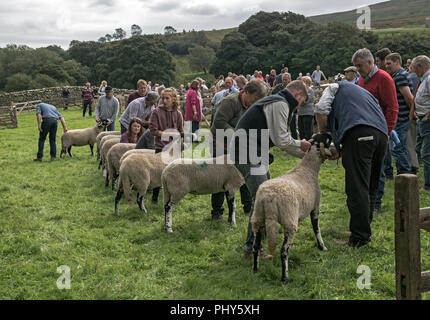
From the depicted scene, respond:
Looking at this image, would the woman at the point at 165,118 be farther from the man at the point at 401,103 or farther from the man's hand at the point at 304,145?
the man at the point at 401,103

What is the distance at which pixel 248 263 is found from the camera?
16.0 feet

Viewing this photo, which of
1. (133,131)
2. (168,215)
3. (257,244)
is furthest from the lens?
(133,131)

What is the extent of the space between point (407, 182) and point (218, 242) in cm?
333

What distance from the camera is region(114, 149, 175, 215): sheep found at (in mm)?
6965

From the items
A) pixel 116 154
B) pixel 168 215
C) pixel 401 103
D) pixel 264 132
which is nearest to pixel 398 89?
pixel 401 103

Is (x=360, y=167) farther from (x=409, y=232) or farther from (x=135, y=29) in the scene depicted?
(x=135, y=29)

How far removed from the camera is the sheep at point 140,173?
696 cm

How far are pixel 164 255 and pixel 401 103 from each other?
5.74m

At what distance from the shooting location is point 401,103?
7.77 metres

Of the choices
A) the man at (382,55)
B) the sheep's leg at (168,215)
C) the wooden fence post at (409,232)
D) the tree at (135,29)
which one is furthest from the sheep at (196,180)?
the tree at (135,29)

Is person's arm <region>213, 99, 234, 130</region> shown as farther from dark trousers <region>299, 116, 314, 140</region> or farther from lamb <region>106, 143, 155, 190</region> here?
dark trousers <region>299, 116, 314, 140</region>

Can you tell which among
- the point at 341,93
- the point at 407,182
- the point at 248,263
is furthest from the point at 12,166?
the point at 407,182

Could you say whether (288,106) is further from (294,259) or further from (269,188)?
(294,259)

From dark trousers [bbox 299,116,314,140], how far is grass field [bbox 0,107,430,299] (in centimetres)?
275
